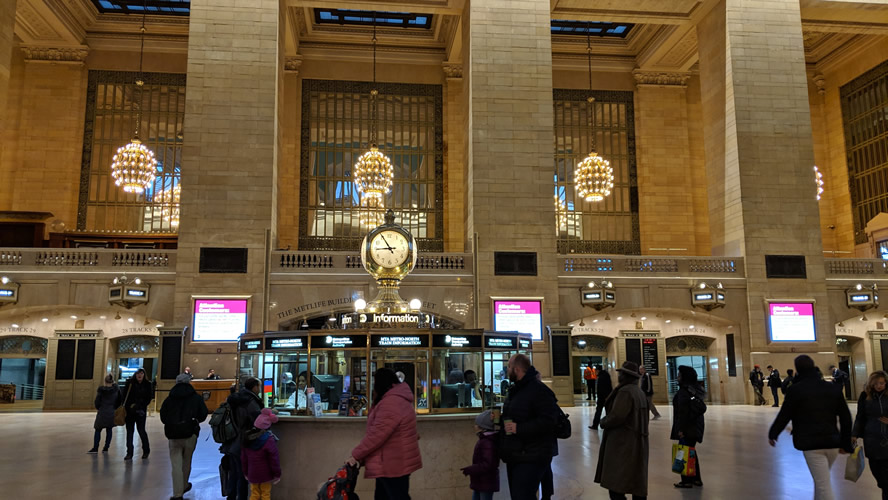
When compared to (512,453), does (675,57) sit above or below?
above

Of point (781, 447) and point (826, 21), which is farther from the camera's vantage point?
point (826, 21)

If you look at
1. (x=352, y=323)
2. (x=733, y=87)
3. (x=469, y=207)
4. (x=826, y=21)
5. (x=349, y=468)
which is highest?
(x=826, y=21)

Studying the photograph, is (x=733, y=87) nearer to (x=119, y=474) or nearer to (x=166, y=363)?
(x=166, y=363)

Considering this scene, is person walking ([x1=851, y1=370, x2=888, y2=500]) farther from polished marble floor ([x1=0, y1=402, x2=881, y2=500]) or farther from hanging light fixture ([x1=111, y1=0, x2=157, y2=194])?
hanging light fixture ([x1=111, y1=0, x2=157, y2=194])

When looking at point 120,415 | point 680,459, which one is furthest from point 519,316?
point 680,459

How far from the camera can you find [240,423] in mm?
6445

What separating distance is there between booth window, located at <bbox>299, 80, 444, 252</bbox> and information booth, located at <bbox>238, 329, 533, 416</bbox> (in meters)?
19.6

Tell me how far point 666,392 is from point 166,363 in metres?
15.0

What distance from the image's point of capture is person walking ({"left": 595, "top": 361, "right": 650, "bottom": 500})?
5.27m

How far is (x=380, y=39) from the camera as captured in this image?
27266 millimetres

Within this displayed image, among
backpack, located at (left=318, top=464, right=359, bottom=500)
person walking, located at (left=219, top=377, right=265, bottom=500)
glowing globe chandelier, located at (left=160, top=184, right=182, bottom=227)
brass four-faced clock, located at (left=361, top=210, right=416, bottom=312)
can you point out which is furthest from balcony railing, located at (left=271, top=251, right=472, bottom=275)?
backpack, located at (left=318, top=464, right=359, bottom=500)

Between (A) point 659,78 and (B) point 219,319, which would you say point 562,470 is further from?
(A) point 659,78

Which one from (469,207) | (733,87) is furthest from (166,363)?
(733,87)

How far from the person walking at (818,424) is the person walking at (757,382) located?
14.9 metres
